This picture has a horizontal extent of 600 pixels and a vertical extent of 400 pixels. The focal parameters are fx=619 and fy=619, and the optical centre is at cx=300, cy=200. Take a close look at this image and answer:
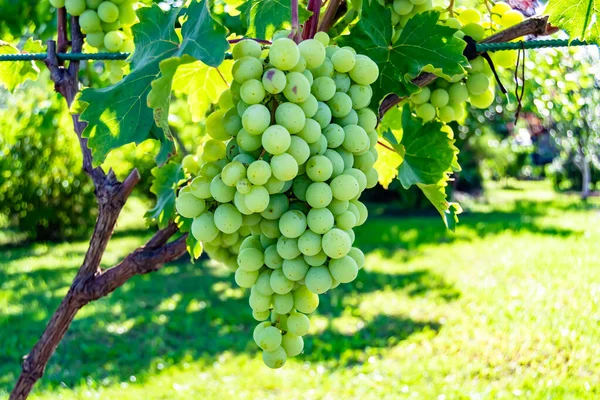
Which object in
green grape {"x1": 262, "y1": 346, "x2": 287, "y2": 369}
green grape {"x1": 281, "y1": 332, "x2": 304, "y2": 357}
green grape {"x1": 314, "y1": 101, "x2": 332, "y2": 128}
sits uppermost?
green grape {"x1": 314, "y1": 101, "x2": 332, "y2": 128}

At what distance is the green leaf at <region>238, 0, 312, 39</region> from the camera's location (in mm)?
1071

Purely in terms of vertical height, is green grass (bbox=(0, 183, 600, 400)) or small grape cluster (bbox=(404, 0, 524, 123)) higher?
small grape cluster (bbox=(404, 0, 524, 123))

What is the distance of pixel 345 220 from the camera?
90cm

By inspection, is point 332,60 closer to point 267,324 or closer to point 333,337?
point 267,324

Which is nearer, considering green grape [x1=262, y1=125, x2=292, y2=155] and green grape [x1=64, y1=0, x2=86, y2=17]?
green grape [x1=262, y1=125, x2=292, y2=155]

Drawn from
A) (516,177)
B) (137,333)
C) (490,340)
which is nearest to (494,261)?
(490,340)

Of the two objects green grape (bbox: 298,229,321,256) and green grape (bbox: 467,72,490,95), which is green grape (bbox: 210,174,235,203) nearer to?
green grape (bbox: 298,229,321,256)

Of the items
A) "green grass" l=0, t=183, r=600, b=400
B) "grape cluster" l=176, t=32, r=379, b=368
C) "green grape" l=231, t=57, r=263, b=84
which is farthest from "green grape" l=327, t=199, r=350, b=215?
"green grass" l=0, t=183, r=600, b=400

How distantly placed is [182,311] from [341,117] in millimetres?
5383

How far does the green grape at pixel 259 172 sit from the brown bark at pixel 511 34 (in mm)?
431

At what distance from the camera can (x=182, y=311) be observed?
19.8 feet

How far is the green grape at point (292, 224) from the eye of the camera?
2.82ft

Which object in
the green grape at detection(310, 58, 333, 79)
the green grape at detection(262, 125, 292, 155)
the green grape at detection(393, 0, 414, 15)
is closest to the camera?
the green grape at detection(262, 125, 292, 155)

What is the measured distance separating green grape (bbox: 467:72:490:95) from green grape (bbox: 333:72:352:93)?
471 mm
